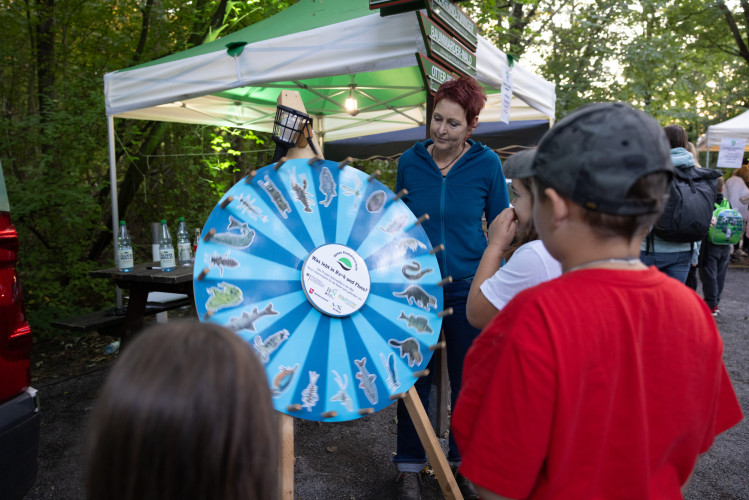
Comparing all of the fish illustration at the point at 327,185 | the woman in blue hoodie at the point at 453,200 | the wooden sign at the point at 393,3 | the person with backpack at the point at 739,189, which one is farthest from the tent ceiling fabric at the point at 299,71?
the person with backpack at the point at 739,189

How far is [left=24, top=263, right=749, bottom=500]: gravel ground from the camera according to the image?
2.38 meters

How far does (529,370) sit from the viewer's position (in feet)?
2.40

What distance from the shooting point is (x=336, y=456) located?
2736 millimetres

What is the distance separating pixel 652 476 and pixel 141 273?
3212mm

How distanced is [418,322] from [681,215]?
2224 millimetres

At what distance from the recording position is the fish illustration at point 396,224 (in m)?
1.76

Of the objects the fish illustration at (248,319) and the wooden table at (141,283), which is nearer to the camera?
the fish illustration at (248,319)

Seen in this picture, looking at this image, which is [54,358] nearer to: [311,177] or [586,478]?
[311,177]

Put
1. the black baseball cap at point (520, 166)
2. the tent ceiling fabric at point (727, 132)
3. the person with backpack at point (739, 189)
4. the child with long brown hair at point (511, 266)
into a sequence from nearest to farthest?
the black baseball cap at point (520, 166)
the child with long brown hair at point (511, 266)
the person with backpack at point (739, 189)
the tent ceiling fabric at point (727, 132)

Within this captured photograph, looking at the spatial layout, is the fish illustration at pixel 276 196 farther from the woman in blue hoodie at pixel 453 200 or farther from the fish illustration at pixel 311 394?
the woman in blue hoodie at pixel 453 200

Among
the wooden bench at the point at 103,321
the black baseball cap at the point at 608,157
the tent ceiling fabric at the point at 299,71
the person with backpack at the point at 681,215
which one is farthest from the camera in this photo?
the wooden bench at the point at 103,321

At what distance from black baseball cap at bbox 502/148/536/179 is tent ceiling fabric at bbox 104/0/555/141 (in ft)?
5.28

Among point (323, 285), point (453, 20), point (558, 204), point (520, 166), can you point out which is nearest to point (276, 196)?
point (323, 285)

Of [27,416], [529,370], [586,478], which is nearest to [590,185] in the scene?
[529,370]
